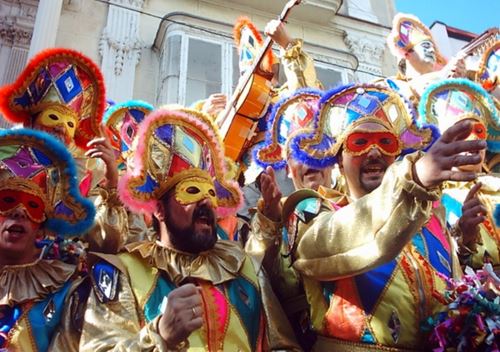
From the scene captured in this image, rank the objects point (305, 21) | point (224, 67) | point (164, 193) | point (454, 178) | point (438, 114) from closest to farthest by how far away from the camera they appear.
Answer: point (454, 178), point (164, 193), point (438, 114), point (224, 67), point (305, 21)

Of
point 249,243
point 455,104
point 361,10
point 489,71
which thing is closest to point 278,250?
point 249,243

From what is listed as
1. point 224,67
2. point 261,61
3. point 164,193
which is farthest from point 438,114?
point 224,67

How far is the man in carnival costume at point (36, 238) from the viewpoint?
2287mm

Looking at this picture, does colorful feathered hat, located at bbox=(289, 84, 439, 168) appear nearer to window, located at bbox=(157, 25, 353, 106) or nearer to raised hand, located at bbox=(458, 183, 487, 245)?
raised hand, located at bbox=(458, 183, 487, 245)

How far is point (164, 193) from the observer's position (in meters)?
2.61

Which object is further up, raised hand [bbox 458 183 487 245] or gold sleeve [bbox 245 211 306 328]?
raised hand [bbox 458 183 487 245]

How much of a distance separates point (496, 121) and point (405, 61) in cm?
176

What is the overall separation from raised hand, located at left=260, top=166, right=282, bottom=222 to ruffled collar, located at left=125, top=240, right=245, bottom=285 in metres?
0.25

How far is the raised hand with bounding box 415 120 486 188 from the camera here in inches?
63.5

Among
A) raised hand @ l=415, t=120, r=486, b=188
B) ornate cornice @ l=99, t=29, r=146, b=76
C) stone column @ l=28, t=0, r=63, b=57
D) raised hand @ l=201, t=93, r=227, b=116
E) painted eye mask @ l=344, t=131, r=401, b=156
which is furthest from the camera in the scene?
ornate cornice @ l=99, t=29, r=146, b=76

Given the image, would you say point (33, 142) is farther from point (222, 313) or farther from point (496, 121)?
point (496, 121)

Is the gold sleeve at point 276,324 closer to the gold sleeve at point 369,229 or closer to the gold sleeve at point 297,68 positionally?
the gold sleeve at point 369,229

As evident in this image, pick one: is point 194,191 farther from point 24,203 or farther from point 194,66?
point 194,66

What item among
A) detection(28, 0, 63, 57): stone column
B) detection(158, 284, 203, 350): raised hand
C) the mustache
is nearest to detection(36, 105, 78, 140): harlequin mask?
the mustache
